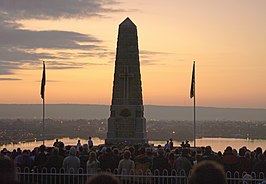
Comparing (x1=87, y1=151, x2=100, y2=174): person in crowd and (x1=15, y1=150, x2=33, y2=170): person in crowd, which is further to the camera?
(x1=15, y1=150, x2=33, y2=170): person in crowd

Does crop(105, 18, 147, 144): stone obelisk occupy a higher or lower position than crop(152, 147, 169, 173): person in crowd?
higher

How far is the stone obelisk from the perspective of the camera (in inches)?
1083

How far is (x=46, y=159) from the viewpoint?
47.6ft

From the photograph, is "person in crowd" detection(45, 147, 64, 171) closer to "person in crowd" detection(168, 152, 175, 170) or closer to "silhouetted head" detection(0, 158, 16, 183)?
"person in crowd" detection(168, 152, 175, 170)

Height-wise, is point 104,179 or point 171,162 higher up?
point 104,179

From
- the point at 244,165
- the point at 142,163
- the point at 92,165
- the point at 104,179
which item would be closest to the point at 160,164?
the point at 142,163

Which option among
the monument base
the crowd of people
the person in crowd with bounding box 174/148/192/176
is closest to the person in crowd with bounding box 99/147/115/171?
the crowd of people

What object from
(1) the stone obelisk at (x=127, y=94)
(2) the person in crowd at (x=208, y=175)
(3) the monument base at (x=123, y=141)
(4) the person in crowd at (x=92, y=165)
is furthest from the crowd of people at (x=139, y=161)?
(1) the stone obelisk at (x=127, y=94)

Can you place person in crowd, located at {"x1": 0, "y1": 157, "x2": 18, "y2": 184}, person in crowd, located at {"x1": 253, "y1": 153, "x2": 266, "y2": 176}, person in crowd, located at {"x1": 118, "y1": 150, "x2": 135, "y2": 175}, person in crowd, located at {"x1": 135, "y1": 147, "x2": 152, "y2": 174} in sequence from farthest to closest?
1. person in crowd, located at {"x1": 135, "y1": 147, "x2": 152, "y2": 174}
2. person in crowd, located at {"x1": 118, "y1": 150, "x2": 135, "y2": 175}
3. person in crowd, located at {"x1": 253, "y1": 153, "x2": 266, "y2": 176}
4. person in crowd, located at {"x1": 0, "y1": 157, "x2": 18, "y2": 184}

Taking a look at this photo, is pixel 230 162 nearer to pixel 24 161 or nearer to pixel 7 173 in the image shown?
pixel 24 161

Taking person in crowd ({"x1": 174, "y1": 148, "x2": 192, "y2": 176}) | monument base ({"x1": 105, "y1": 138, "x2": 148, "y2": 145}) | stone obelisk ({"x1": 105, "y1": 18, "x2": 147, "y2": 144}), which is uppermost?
stone obelisk ({"x1": 105, "y1": 18, "x2": 147, "y2": 144})

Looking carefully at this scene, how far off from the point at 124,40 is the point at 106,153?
46.3ft


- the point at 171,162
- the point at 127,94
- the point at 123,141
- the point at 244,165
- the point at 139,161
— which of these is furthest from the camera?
the point at 127,94

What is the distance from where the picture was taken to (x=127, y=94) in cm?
2766
